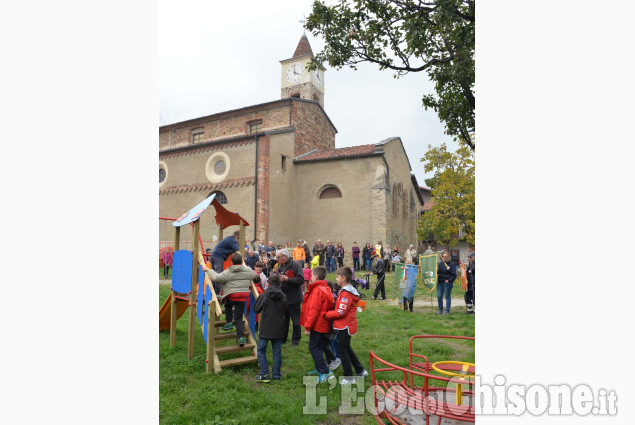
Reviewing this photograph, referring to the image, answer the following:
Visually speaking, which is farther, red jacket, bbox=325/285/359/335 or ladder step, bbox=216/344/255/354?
ladder step, bbox=216/344/255/354

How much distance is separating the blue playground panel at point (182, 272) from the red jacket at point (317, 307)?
2.39 meters

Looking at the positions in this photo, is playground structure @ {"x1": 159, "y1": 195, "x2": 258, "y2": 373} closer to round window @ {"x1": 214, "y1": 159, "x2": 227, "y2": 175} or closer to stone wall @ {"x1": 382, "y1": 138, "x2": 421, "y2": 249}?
stone wall @ {"x1": 382, "y1": 138, "x2": 421, "y2": 249}

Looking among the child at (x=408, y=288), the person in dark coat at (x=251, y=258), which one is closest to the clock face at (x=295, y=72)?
the person in dark coat at (x=251, y=258)

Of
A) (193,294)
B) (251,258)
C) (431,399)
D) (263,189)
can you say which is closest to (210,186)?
(263,189)

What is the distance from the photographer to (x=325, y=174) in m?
24.1

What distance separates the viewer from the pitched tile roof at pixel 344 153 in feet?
76.2

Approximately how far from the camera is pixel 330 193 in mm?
24203

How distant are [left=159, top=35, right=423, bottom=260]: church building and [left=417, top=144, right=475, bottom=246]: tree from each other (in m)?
2.54

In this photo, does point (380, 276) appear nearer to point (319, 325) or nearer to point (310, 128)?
point (319, 325)

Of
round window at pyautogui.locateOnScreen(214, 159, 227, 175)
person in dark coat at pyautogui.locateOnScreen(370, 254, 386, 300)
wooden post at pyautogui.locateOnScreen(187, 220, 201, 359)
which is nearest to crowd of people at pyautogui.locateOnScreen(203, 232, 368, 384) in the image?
wooden post at pyautogui.locateOnScreen(187, 220, 201, 359)

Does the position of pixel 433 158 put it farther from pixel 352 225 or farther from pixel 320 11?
pixel 320 11

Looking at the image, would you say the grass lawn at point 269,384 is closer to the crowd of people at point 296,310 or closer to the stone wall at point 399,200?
the crowd of people at point 296,310

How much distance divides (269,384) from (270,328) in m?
0.75

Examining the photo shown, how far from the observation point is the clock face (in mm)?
33781
